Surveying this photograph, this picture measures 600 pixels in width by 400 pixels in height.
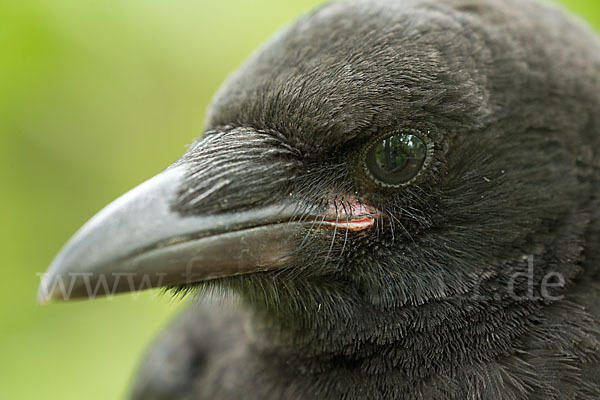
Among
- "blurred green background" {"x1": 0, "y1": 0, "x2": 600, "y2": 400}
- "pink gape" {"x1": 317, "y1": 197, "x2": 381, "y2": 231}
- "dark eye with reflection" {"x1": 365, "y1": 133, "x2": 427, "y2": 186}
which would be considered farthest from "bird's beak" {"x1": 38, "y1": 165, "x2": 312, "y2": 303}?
"blurred green background" {"x1": 0, "y1": 0, "x2": 600, "y2": 400}

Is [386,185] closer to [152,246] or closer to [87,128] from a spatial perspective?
[152,246]

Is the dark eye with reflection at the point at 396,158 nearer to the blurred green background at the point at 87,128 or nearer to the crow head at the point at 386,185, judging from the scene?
the crow head at the point at 386,185

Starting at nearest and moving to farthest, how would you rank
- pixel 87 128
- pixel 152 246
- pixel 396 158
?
pixel 152 246, pixel 396 158, pixel 87 128

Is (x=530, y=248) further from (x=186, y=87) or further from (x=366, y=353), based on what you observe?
(x=186, y=87)

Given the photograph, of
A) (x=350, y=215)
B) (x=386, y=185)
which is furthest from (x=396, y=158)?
(x=350, y=215)

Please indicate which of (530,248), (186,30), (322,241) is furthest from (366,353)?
(186,30)

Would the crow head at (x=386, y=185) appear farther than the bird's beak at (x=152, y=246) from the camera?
Yes

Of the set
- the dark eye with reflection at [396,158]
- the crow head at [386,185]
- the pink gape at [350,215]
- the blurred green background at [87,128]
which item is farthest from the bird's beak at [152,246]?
the blurred green background at [87,128]
